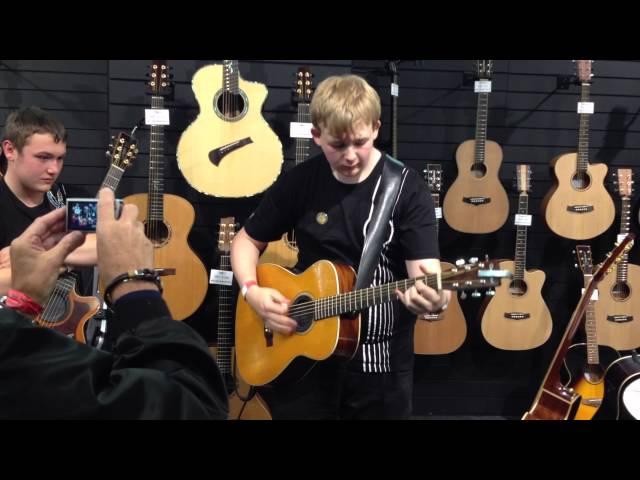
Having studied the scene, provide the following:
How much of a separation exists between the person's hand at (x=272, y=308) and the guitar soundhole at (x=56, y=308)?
1.00 m

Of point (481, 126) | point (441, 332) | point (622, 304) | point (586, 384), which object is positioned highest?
point (481, 126)

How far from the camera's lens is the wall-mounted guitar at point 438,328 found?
4160 mm

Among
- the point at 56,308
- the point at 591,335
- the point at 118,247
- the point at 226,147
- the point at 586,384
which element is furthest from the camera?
the point at 591,335

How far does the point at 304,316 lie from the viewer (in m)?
2.47

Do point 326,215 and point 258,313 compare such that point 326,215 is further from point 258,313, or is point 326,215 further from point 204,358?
point 204,358

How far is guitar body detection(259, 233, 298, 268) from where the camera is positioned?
3.53m

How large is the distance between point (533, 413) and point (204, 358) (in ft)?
10.1

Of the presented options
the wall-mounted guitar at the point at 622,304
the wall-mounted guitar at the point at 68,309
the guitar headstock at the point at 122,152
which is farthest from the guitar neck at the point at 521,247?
the wall-mounted guitar at the point at 68,309

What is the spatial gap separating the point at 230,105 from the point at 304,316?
5.48 ft

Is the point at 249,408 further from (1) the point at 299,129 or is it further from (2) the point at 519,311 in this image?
(2) the point at 519,311

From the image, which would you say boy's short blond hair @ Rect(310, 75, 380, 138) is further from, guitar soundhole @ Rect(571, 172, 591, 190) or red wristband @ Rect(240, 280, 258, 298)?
guitar soundhole @ Rect(571, 172, 591, 190)

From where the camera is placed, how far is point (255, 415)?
3484 mm

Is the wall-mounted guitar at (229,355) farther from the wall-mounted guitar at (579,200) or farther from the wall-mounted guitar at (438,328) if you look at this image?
the wall-mounted guitar at (579,200)

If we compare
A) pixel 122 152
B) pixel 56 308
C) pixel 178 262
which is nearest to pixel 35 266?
pixel 56 308
